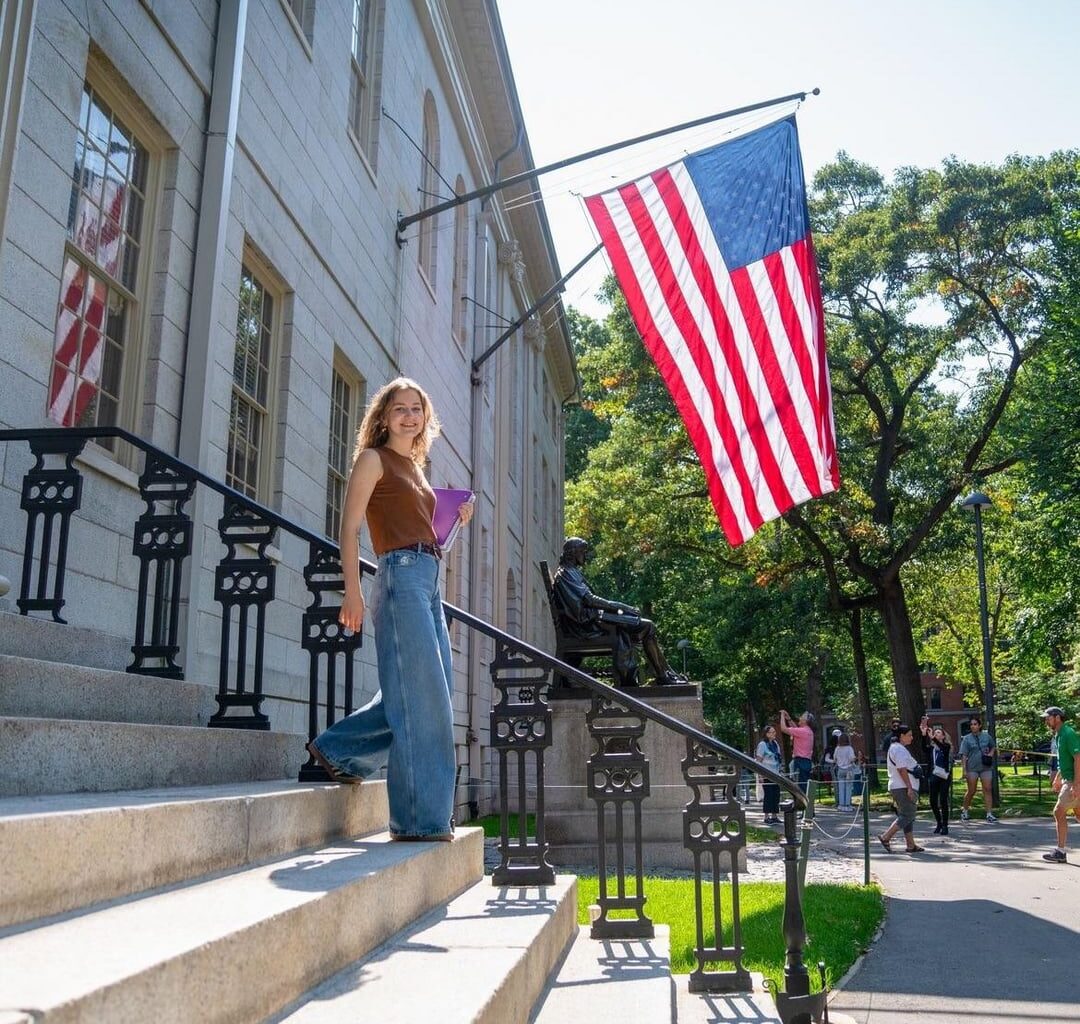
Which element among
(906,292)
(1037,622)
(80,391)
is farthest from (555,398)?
(80,391)

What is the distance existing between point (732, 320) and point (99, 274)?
16.7 feet

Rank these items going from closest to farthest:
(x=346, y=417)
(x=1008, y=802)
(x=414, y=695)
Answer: (x=414, y=695)
(x=346, y=417)
(x=1008, y=802)

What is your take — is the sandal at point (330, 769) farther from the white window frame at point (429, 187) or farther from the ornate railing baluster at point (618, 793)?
the white window frame at point (429, 187)

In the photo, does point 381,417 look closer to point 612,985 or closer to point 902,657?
point 612,985

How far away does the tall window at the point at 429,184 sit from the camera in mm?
16203

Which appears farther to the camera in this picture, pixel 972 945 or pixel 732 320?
pixel 732 320

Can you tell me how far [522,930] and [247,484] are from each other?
634 cm

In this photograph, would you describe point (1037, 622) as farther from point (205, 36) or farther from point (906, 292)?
point (205, 36)

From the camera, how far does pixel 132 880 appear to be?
2949 millimetres

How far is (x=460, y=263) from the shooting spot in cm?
1938

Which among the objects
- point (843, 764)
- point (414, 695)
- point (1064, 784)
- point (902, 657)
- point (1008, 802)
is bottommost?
point (1008, 802)

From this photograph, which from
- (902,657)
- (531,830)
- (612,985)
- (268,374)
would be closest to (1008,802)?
(902,657)

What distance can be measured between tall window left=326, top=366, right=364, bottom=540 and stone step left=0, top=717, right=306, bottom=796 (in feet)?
21.1

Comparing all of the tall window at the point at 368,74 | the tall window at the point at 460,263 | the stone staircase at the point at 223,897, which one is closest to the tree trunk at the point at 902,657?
the tall window at the point at 460,263
